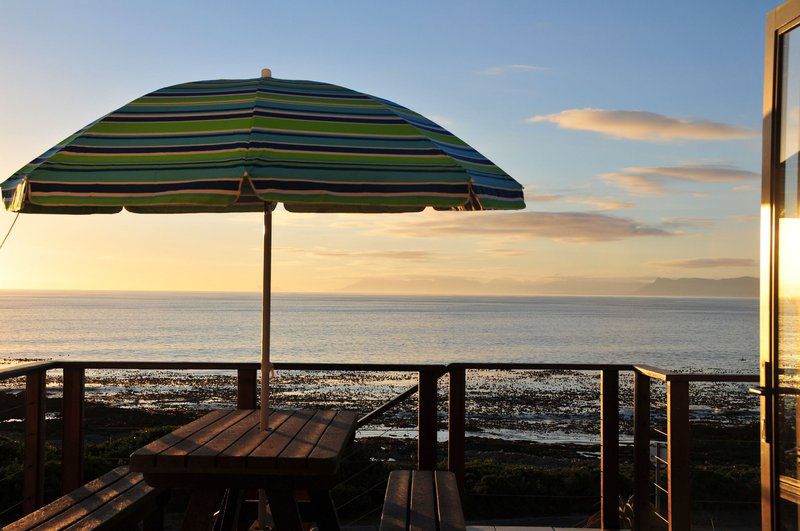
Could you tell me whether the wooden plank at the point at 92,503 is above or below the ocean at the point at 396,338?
above

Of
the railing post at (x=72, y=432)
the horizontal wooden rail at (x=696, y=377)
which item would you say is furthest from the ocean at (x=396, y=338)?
the horizontal wooden rail at (x=696, y=377)

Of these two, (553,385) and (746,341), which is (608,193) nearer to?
(553,385)

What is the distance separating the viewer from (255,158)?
2.48 metres

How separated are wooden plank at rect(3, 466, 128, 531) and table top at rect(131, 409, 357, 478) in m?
0.44

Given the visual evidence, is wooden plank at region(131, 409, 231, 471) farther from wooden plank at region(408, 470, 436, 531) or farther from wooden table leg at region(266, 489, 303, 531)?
wooden plank at region(408, 470, 436, 531)

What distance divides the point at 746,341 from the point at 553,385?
23.0 meters

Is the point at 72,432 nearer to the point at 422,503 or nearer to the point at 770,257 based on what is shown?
the point at 422,503

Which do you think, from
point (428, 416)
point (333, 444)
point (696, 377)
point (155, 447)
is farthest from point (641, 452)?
point (155, 447)

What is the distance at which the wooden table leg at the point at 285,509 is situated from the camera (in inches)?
109

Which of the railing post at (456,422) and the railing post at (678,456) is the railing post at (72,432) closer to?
the railing post at (456,422)

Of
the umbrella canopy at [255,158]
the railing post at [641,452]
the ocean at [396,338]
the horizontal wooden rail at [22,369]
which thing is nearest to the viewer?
the umbrella canopy at [255,158]

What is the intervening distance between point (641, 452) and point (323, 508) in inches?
78.8

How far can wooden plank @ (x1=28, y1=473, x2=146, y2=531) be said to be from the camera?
2717 mm

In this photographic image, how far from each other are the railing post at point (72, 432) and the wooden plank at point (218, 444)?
4.75 ft
